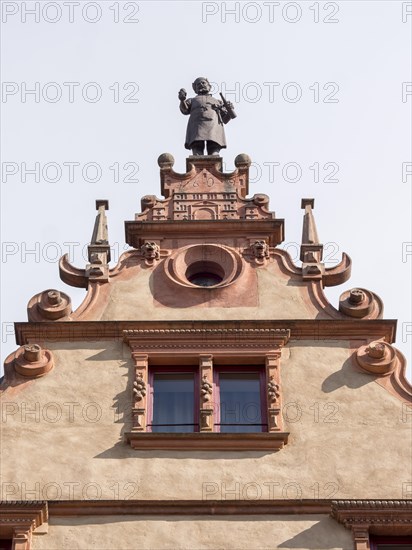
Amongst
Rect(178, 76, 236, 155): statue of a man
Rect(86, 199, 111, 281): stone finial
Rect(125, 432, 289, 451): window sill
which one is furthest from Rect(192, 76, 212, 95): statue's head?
Rect(125, 432, 289, 451): window sill

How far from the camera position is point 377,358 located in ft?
79.7

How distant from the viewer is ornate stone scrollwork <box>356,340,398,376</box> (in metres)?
24.2

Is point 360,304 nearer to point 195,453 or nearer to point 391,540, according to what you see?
point 195,453

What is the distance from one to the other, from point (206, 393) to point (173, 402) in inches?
22.8

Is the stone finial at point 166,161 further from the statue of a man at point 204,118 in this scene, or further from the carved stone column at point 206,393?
the carved stone column at point 206,393

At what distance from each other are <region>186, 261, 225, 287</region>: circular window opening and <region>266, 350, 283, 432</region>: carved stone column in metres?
2.44

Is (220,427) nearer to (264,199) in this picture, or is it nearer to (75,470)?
(75,470)

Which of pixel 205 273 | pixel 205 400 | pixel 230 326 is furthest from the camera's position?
pixel 205 273

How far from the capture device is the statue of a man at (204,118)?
29641mm

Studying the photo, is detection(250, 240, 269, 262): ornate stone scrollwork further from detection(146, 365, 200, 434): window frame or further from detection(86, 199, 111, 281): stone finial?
detection(146, 365, 200, 434): window frame

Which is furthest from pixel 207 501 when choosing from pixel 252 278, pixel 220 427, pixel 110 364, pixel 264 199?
pixel 264 199

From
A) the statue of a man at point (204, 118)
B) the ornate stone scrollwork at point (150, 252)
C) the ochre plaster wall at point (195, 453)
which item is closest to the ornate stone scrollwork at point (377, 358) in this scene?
the ochre plaster wall at point (195, 453)

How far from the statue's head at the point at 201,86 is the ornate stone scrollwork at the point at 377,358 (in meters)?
8.08

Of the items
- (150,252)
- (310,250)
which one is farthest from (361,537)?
(150,252)
